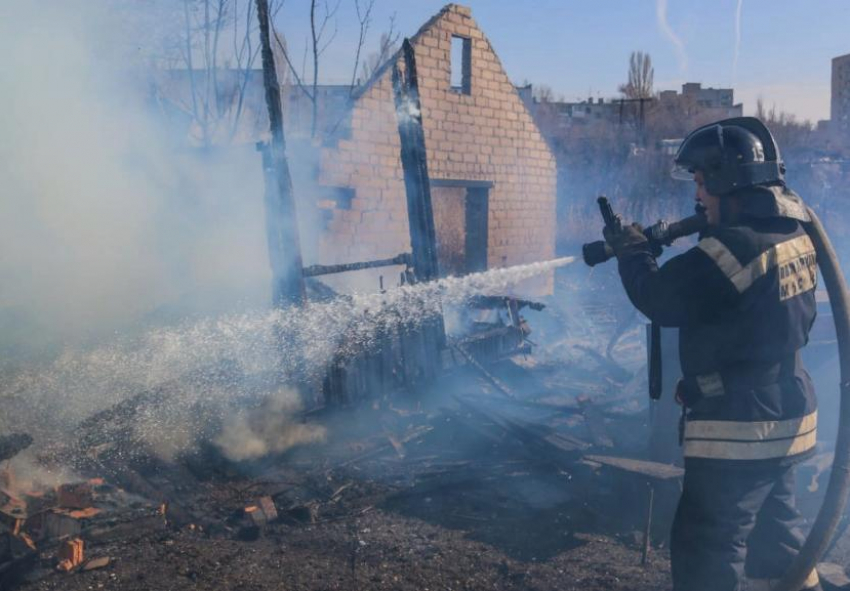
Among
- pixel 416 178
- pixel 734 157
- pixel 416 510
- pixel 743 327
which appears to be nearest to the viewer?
pixel 743 327

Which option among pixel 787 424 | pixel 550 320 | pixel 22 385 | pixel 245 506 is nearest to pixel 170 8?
pixel 22 385

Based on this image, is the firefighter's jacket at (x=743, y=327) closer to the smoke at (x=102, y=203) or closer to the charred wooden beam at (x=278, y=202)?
the charred wooden beam at (x=278, y=202)

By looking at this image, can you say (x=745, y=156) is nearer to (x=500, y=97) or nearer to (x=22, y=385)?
(x=22, y=385)

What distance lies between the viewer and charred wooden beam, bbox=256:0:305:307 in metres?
5.51

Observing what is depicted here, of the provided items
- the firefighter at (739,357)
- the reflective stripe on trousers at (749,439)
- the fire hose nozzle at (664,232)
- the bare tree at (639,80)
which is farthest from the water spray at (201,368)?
the bare tree at (639,80)

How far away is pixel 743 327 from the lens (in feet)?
9.21

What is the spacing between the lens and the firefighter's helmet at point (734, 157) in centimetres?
296

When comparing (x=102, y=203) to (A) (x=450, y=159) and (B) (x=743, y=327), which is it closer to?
(A) (x=450, y=159)

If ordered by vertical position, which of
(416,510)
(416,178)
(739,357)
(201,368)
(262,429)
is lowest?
(416,510)

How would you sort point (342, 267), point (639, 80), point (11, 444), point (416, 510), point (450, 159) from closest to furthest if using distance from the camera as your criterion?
point (11, 444) → point (416, 510) → point (342, 267) → point (450, 159) → point (639, 80)

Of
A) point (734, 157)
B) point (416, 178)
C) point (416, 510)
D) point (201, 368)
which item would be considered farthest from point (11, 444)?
point (734, 157)

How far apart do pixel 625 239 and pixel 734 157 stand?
0.60 metres

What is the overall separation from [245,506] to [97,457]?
1.31 metres

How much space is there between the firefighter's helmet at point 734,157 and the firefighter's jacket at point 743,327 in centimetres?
19
